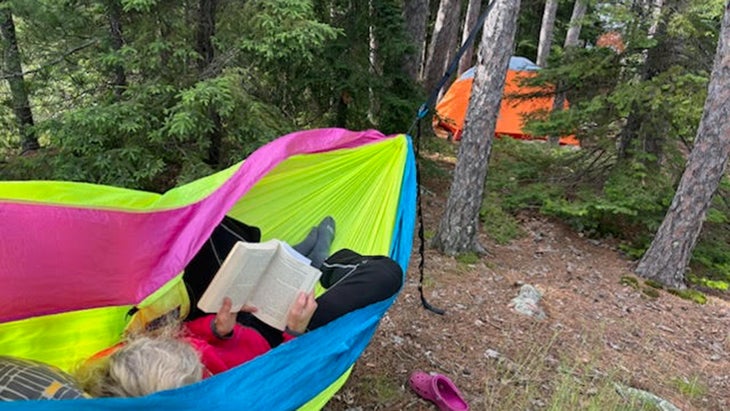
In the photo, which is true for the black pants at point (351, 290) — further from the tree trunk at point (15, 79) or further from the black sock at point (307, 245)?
the tree trunk at point (15, 79)

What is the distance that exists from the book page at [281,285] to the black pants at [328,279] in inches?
7.3

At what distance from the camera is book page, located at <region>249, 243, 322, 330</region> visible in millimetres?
1557

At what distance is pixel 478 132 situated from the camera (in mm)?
3465

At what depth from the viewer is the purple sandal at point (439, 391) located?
2139mm

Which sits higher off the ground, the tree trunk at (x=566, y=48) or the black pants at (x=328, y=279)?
the tree trunk at (x=566, y=48)

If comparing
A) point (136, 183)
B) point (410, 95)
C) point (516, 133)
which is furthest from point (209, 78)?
point (516, 133)

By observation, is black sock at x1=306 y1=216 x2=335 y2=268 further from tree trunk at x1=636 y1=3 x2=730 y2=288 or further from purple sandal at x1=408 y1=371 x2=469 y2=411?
tree trunk at x1=636 y1=3 x2=730 y2=288

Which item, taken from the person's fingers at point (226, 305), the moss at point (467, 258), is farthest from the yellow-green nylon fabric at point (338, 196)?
the moss at point (467, 258)

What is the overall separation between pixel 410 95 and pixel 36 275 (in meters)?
3.99

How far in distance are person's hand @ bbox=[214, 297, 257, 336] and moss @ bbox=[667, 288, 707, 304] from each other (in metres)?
3.55

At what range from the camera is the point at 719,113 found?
3590 mm

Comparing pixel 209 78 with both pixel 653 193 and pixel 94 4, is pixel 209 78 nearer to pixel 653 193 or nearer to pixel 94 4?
pixel 94 4

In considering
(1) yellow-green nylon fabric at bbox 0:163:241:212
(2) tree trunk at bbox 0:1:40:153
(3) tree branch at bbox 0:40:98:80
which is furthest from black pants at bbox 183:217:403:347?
(2) tree trunk at bbox 0:1:40:153

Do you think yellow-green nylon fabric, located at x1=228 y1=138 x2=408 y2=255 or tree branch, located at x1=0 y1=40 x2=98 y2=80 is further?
tree branch, located at x1=0 y1=40 x2=98 y2=80
